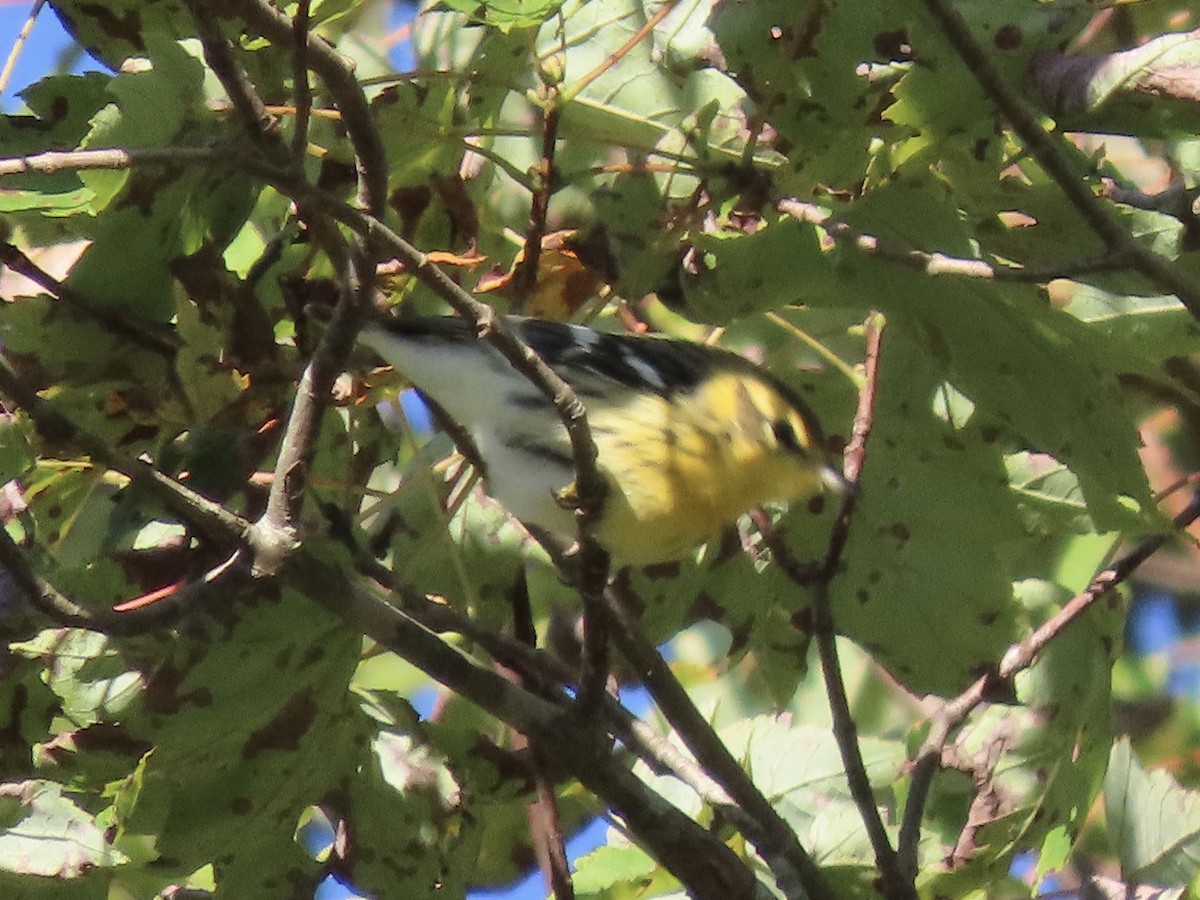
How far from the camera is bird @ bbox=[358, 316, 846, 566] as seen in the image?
2.37m

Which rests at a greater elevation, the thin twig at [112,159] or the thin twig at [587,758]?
the thin twig at [112,159]

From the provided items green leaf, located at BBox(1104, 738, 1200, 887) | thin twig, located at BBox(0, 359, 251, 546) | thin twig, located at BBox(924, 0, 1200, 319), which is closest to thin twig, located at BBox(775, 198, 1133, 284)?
thin twig, located at BBox(924, 0, 1200, 319)

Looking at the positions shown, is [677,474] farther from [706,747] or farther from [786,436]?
[706,747]

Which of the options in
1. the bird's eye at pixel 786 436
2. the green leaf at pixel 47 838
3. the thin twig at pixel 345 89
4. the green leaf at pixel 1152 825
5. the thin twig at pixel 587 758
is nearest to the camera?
the thin twig at pixel 345 89

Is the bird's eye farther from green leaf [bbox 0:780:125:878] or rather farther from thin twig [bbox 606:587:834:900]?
green leaf [bbox 0:780:125:878]

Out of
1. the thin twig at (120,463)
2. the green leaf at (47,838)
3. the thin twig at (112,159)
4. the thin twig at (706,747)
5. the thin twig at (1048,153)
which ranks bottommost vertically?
the thin twig at (706,747)

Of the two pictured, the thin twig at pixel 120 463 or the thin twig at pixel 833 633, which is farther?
the thin twig at pixel 833 633

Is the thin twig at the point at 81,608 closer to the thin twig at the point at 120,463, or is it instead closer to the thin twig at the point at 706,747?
the thin twig at the point at 120,463

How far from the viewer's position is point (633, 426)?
272 cm

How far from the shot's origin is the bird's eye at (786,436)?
2.56 meters

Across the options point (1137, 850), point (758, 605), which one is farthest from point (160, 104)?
point (1137, 850)

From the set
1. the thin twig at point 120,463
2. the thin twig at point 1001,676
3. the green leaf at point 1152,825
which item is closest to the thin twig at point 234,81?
the thin twig at point 120,463

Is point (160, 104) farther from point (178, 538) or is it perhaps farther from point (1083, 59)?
point (1083, 59)

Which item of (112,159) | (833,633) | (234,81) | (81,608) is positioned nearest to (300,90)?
(234,81)
